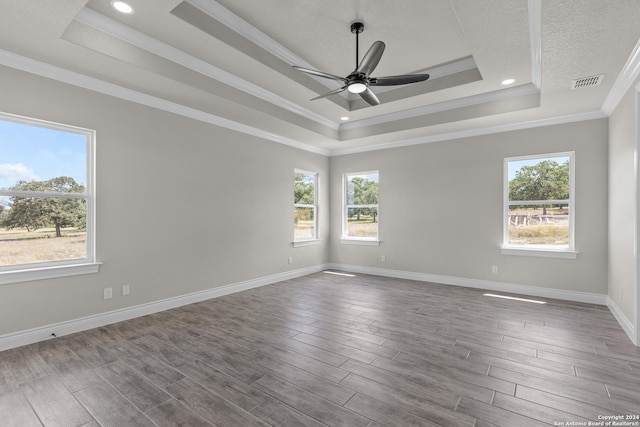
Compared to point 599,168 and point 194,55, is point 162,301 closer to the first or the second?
point 194,55

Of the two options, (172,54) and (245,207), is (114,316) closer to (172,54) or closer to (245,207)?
(245,207)

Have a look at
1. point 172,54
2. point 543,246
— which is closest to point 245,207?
point 172,54

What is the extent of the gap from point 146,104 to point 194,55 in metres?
1.04

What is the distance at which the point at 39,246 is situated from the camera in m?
3.06

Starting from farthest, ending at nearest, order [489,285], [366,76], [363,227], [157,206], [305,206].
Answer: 1. [363,227]
2. [305,206]
3. [489,285]
4. [157,206]
5. [366,76]

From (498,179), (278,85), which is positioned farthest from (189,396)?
(498,179)

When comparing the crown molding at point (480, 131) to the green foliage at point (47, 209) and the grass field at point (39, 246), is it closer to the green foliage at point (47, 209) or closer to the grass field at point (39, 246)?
the green foliage at point (47, 209)

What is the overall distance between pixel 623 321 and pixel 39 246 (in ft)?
20.4

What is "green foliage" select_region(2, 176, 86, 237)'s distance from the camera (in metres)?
2.94

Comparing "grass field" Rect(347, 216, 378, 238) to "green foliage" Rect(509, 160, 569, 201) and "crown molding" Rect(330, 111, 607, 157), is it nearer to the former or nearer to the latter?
"crown molding" Rect(330, 111, 607, 157)

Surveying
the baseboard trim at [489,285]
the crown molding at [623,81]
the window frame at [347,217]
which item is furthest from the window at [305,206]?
the crown molding at [623,81]

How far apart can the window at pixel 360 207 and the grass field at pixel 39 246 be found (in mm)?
4714

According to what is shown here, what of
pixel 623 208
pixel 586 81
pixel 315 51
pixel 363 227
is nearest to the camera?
pixel 586 81

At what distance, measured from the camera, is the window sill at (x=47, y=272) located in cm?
281
